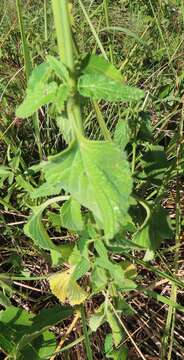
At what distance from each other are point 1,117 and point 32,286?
444 millimetres

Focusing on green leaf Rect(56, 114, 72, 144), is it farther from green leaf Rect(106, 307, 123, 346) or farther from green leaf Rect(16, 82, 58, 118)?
green leaf Rect(106, 307, 123, 346)

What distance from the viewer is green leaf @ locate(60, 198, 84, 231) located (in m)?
0.73

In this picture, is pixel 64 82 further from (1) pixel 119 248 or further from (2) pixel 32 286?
(2) pixel 32 286

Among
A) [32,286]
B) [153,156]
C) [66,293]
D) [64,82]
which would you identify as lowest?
[32,286]

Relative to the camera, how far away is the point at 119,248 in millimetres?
787

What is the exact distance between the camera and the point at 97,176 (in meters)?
0.54

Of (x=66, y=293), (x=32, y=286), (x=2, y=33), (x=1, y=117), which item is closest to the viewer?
(x=66, y=293)

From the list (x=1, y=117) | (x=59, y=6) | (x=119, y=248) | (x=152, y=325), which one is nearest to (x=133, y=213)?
(x=119, y=248)

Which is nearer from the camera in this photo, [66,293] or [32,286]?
[66,293]

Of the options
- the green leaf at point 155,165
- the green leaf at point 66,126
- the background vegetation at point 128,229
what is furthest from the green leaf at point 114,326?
the green leaf at point 66,126

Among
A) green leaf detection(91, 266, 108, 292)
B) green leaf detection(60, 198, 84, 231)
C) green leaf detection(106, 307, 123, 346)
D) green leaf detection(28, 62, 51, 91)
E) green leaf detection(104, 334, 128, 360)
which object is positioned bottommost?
green leaf detection(104, 334, 128, 360)

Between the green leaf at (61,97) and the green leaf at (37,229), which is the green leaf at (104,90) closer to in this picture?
the green leaf at (61,97)

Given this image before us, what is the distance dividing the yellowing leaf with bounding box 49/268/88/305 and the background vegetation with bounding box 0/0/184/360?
27mm

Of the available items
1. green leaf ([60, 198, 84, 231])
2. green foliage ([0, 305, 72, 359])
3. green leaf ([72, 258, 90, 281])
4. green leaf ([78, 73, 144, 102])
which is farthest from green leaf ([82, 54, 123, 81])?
green foliage ([0, 305, 72, 359])
